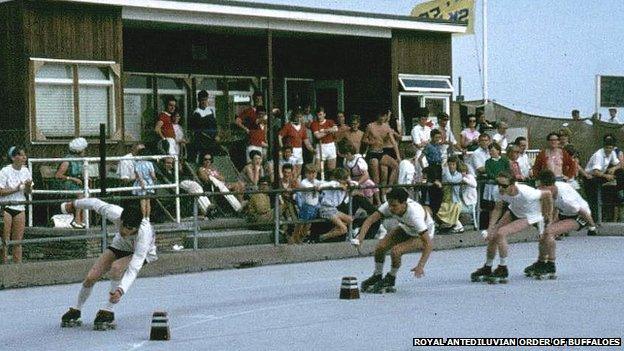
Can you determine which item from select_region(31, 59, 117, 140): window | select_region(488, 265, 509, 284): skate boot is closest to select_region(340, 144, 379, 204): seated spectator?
select_region(31, 59, 117, 140): window

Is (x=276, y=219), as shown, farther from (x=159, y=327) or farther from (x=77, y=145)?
(x=159, y=327)

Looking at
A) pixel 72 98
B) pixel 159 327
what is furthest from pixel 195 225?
pixel 159 327

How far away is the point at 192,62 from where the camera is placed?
28.4 metres

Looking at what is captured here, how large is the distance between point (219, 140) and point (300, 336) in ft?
43.9

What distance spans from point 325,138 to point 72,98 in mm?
5287

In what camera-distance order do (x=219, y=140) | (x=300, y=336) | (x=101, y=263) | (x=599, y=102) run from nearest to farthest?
(x=300, y=336) → (x=101, y=263) → (x=219, y=140) → (x=599, y=102)

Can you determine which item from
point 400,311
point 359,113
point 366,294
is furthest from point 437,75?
point 400,311

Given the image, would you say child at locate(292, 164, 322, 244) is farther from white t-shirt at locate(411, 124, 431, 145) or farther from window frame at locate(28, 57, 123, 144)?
white t-shirt at locate(411, 124, 431, 145)

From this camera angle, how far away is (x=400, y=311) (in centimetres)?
1436

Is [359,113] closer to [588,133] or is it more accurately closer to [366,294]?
[588,133]

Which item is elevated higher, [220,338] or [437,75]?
[437,75]

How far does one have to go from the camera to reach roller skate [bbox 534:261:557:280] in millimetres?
17812

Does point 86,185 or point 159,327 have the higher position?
point 86,185

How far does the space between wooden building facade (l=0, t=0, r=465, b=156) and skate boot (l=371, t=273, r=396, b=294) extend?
789 centimetres
